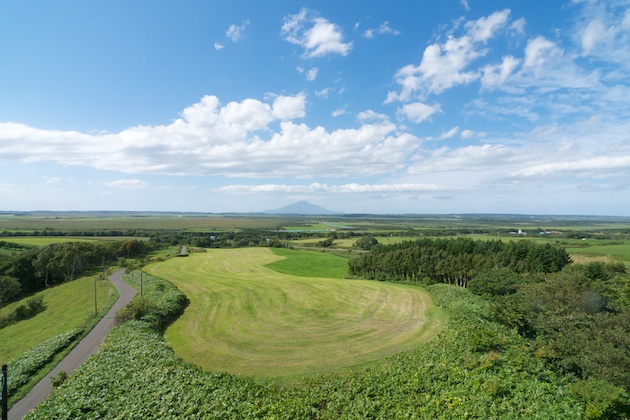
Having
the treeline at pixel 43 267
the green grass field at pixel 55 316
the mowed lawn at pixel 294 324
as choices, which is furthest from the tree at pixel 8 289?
the mowed lawn at pixel 294 324

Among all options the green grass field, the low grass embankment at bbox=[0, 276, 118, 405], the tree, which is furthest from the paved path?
the tree

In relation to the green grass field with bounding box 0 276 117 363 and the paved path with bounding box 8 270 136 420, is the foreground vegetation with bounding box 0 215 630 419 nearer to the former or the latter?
the paved path with bounding box 8 270 136 420

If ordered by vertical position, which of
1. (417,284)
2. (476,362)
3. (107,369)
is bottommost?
(417,284)

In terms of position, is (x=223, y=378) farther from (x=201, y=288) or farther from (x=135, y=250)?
(x=135, y=250)

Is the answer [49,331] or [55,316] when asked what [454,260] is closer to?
[49,331]

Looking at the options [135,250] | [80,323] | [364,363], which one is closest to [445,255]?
[364,363]

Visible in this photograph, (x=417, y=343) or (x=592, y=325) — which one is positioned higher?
(x=592, y=325)
